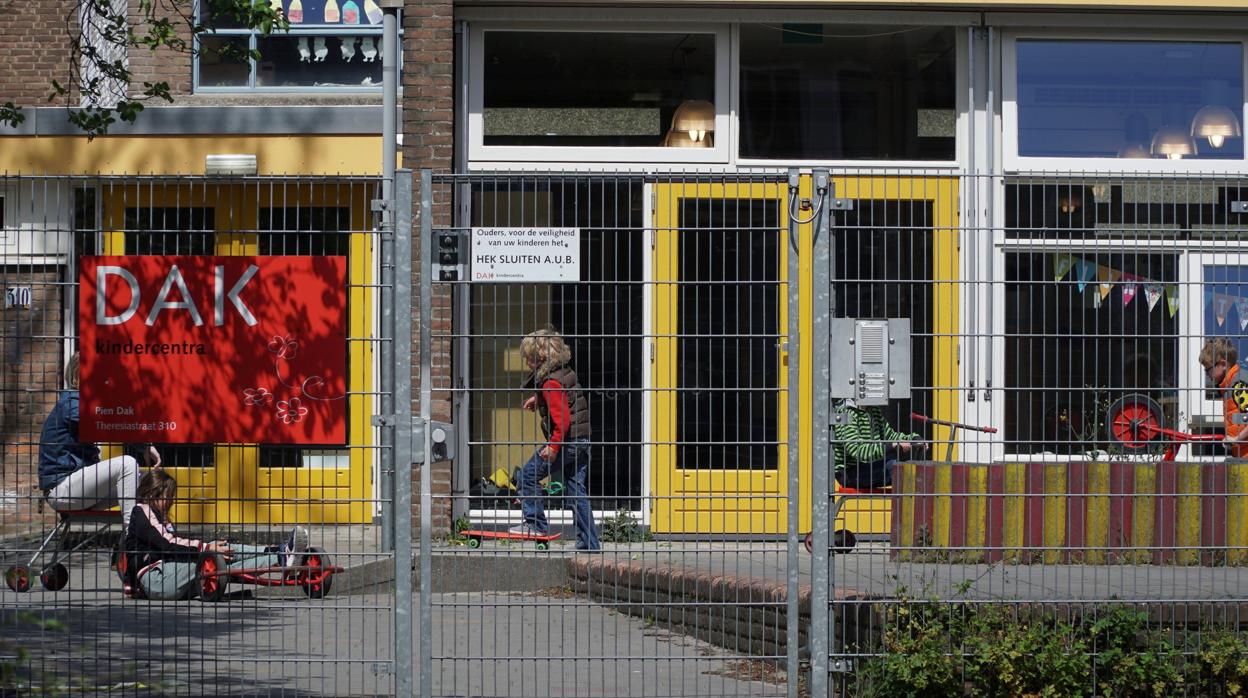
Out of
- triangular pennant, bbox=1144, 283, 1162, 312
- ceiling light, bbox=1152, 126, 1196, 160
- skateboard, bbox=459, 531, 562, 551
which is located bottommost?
skateboard, bbox=459, 531, 562, 551

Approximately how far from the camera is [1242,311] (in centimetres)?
676

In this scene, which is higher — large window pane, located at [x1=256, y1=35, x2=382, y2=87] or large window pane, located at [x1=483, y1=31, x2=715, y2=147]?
large window pane, located at [x1=256, y1=35, x2=382, y2=87]

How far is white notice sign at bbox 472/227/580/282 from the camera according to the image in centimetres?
636

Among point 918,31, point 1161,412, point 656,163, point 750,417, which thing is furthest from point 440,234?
point 918,31

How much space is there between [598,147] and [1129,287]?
5601 millimetres

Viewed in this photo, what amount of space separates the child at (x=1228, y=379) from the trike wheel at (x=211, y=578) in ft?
14.5

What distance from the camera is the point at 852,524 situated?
7199 millimetres

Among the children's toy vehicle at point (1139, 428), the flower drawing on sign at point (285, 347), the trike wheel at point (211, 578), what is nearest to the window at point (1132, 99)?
the children's toy vehicle at point (1139, 428)

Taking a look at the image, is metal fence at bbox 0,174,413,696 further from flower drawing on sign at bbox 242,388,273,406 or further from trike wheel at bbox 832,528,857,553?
trike wheel at bbox 832,528,857,553

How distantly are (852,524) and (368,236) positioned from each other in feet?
8.56

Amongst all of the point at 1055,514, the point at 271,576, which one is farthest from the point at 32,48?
the point at 1055,514

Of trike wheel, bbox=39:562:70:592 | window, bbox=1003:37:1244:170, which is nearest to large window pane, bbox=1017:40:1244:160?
window, bbox=1003:37:1244:170

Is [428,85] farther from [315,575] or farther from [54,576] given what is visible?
[54,576]

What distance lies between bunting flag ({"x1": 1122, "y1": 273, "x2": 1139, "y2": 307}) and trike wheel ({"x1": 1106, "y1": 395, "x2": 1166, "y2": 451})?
1.43ft
